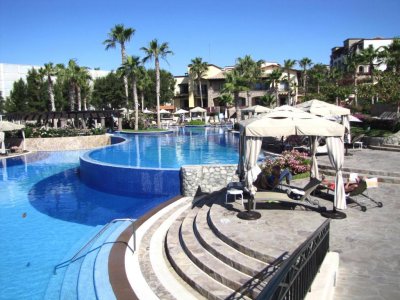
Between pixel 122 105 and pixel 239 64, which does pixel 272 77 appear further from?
pixel 122 105

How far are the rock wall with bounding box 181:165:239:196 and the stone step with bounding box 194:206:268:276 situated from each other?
470 cm

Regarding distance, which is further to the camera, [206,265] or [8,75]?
[8,75]

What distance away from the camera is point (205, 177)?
1376 cm

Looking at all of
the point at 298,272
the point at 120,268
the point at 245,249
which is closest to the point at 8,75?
the point at 120,268

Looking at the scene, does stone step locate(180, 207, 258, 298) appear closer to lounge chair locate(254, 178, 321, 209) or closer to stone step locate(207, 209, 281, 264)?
stone step locate(207, 209, 281, 264)

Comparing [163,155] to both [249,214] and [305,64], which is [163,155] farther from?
[305,64]

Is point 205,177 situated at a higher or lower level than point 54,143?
lower

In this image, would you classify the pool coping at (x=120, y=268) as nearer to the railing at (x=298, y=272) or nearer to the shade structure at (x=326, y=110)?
the railing at (x=298, y=272)

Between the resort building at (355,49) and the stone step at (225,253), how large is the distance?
60.0 meters

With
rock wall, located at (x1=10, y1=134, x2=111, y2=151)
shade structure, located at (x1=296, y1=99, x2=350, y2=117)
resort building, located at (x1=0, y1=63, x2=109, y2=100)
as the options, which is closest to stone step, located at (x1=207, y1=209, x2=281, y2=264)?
shade structure, located at (x1=296, y1=99, x2=350, y2=117)

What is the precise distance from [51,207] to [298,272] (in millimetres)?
12151

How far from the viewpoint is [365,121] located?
1006 inches

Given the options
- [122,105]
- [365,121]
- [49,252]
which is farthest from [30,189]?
[122,105]

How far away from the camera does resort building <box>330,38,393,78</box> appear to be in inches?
2637
